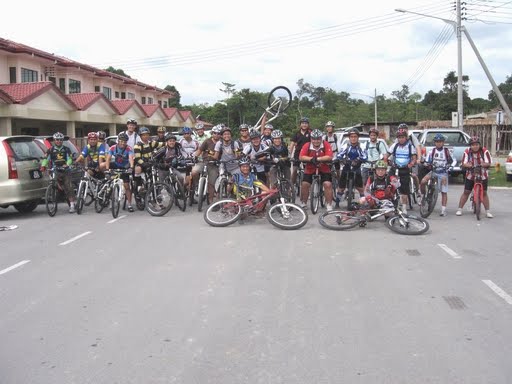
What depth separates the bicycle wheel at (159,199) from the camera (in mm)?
11750

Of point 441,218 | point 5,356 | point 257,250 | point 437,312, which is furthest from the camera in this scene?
point 441,218

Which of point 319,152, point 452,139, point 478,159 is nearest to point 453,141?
point 452,139

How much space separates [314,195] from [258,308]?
6.24 metres

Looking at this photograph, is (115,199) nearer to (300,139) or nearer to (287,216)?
(287,216)

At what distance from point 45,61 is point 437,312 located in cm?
3235

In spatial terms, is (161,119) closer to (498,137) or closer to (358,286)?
(498,137)

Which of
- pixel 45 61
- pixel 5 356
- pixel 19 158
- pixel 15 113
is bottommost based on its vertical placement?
pixel 5 356

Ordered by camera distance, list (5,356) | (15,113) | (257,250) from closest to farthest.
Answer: (5,356), (257,250), (15,113)

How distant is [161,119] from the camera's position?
49.6 metres

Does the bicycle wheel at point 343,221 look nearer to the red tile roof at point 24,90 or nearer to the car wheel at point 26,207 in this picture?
the car wheel at point 26,207

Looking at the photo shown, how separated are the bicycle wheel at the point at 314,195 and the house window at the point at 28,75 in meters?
24.5

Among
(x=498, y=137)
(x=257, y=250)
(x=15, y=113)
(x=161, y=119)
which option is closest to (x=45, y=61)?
(x=15, y=113)

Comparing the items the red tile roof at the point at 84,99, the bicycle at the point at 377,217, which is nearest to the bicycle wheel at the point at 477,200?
the bicycle at the point at 377,217

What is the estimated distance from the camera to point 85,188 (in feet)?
41.4
